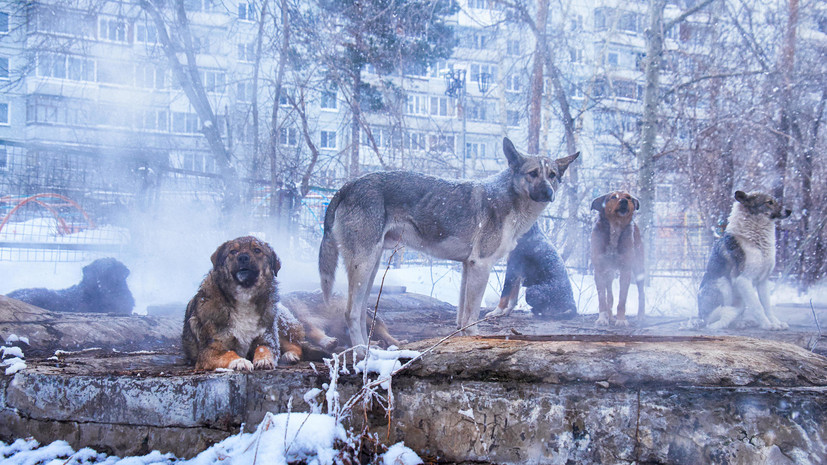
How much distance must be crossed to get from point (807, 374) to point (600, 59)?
1449 centimetres

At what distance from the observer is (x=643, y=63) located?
10.3 metres

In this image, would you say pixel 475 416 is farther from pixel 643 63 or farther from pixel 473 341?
pixel 643 63

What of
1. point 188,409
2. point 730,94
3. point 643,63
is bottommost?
point 188,409

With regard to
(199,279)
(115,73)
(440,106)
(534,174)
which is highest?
(440,106)

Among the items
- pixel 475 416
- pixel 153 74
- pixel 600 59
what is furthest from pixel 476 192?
pixel 600 59

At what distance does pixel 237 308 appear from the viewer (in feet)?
10.1

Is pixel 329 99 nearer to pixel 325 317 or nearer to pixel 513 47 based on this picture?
pixel 513 47

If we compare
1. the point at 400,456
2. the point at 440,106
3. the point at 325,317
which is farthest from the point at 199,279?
the point at 440,106

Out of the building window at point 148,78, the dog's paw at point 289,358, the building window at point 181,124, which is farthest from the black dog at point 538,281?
the building window at point 181,124

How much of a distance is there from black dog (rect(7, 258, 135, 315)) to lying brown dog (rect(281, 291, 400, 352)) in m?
2.86

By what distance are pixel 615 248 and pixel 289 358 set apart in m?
3.79

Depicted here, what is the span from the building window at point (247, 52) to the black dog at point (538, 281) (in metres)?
7.51

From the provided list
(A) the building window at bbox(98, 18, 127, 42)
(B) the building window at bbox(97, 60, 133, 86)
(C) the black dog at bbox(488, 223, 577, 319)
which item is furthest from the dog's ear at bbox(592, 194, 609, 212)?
(B) the building window at bbox(97, 60, 133, 86)

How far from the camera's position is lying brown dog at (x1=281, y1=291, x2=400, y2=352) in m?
4.01
